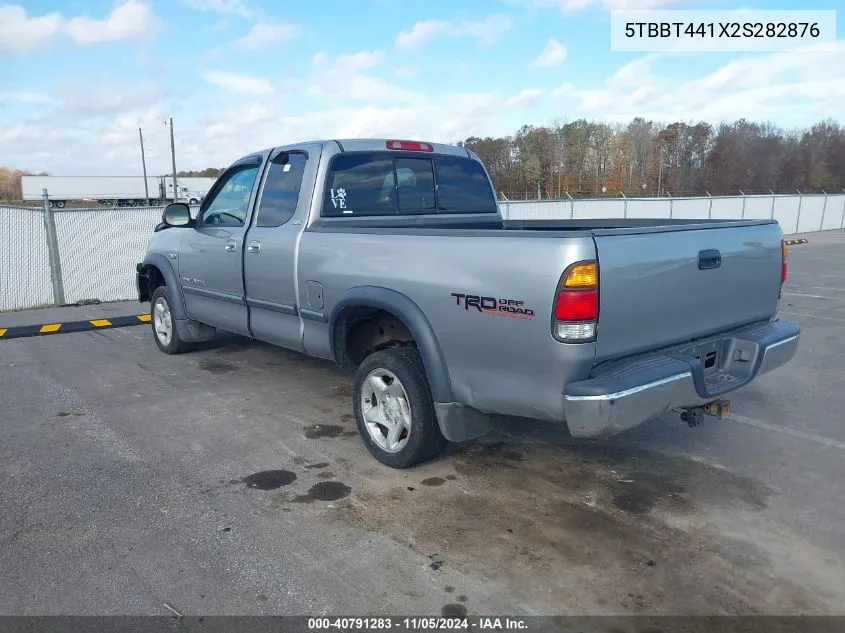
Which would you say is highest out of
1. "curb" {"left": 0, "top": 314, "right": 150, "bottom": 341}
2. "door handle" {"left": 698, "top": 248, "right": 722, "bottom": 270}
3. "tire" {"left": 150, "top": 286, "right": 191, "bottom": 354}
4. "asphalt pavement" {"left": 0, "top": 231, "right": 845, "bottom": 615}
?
"door handle" {"left": 698, "top": 248, "right": 722, "bottom": 270}

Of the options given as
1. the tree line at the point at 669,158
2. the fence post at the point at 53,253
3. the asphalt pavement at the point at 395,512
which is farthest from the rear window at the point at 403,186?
the tree line at the point at 669,158

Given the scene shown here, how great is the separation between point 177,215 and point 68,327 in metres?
3.87

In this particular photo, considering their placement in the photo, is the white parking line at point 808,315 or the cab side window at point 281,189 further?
the white parking line at point 808,315

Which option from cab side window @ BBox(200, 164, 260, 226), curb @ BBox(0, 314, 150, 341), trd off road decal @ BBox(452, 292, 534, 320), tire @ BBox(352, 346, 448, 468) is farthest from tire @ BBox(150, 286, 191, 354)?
trd off road decal @ BBox(452, 292, 534, 320)

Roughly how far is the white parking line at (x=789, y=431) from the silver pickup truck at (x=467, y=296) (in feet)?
3.10

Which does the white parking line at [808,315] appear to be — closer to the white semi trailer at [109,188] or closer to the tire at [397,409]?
the tire at [397,409]

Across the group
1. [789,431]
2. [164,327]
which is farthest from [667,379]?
[164,327]

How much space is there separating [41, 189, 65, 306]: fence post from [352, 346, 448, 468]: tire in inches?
328

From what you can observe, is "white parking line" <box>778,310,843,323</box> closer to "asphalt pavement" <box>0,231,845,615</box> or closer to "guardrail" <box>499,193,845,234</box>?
"asphalt pavement" <box>0,231,845,615</box>

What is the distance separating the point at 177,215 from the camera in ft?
20.1

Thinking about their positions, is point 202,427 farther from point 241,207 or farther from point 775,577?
point 775,577

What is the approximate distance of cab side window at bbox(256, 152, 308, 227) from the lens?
195 inches

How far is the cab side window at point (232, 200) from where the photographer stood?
5531 millimetres

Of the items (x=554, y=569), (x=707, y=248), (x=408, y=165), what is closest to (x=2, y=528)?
(x=554, y=569)
